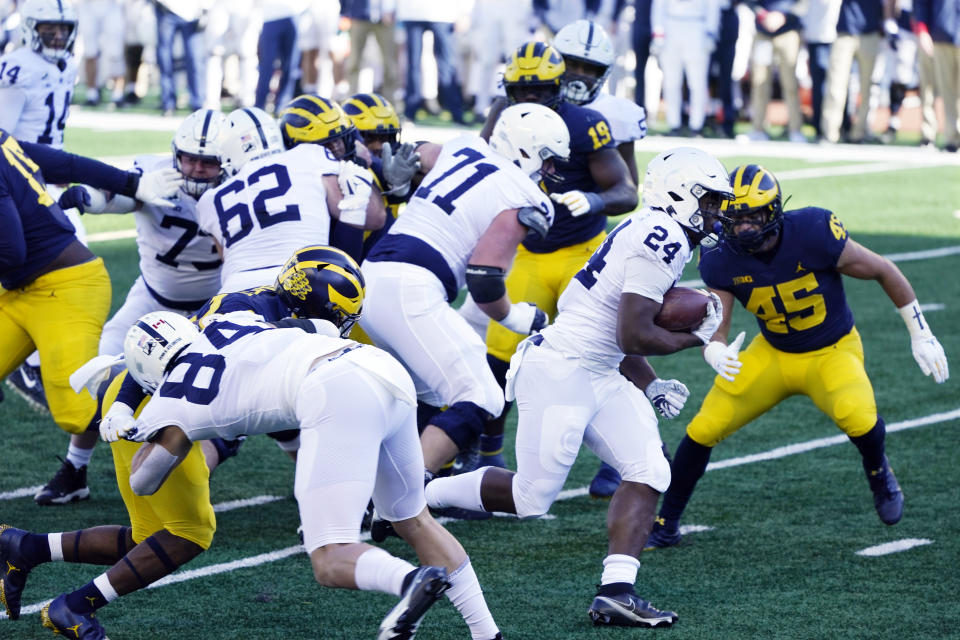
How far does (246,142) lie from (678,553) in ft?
7.91

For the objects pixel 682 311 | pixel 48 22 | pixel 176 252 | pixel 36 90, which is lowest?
pixel 176 252

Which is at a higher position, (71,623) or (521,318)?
(521,318)

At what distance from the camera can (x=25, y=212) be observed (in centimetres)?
584

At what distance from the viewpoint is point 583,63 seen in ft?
23.3

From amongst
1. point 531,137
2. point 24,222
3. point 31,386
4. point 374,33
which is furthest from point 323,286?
point 374,33

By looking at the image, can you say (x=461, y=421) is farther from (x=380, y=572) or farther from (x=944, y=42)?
(x=944, y=42)

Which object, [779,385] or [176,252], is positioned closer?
[779,385]

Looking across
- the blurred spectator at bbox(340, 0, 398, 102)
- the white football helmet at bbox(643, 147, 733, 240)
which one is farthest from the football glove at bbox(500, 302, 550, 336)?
the blurred spectator at bbox(340, 0, 398, 102)

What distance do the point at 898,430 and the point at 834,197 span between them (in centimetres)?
699

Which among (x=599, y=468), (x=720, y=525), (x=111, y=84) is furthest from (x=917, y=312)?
(x=111, y=84)

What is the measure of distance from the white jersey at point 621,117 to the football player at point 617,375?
1.91 meters

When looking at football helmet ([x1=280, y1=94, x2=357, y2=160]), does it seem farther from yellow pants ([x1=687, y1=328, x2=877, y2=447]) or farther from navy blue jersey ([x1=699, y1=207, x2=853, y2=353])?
yellow pants ([x1=687, y1=328, x2=877, y2=447])

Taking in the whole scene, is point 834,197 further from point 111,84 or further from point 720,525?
point 111,84

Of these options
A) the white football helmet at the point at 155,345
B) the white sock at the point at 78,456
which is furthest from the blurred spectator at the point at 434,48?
the white football helmet at the point at 155,345
